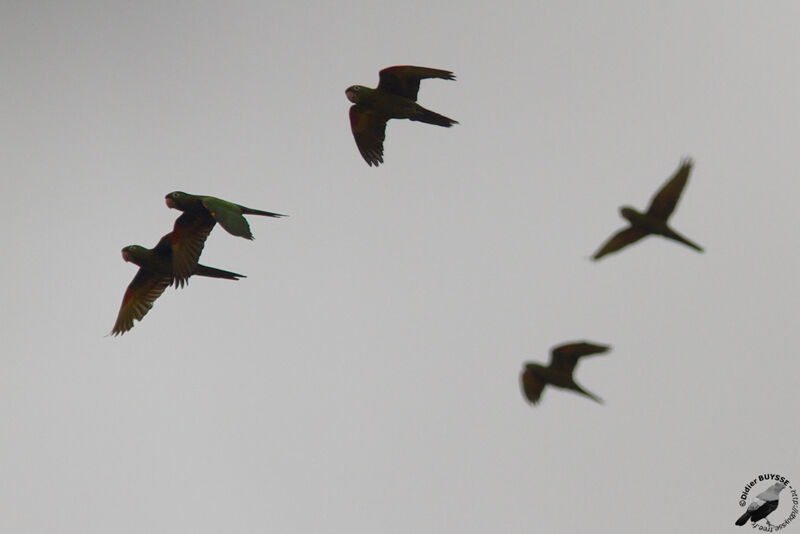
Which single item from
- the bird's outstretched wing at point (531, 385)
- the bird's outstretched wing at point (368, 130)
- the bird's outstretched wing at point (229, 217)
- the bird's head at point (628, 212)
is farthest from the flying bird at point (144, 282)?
the bird's head at point (628, 212)

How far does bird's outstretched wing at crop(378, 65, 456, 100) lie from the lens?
24.6 feet

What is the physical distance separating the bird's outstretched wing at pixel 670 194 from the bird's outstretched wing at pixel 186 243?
3044 millimetres

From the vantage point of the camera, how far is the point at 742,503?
1405 cm

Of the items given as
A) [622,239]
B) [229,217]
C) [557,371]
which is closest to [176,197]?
[229,217]

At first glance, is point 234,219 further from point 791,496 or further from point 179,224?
point 791,496

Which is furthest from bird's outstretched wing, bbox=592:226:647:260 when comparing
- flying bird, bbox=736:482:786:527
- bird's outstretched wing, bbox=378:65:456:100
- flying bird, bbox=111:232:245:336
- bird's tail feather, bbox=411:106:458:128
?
flying bird, bbox=736:482:786:527

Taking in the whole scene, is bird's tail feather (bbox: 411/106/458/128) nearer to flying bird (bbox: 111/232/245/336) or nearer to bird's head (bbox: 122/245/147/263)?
flying bird (bbox: 111/232/245/336)

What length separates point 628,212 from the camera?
540 cm

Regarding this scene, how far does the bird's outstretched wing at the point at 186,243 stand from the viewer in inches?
266

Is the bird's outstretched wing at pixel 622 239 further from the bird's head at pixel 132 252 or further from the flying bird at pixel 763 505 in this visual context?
the flying bird at pixel 763 505

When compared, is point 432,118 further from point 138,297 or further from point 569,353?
point 138,297

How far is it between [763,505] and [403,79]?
339 inches

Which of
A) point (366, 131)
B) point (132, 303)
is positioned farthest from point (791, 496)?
point (132, 303)

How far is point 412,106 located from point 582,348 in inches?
105
